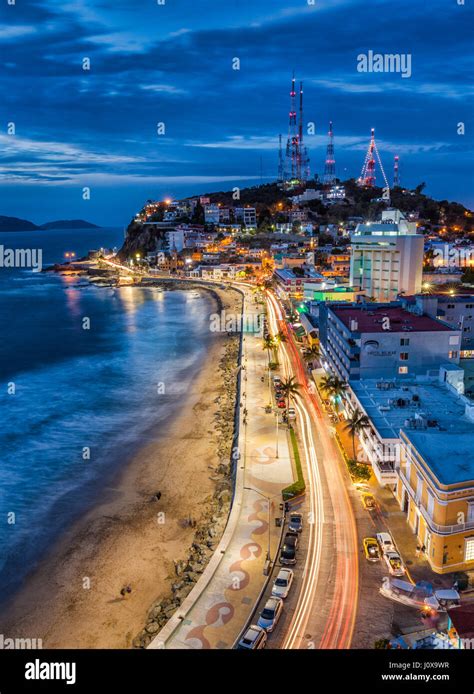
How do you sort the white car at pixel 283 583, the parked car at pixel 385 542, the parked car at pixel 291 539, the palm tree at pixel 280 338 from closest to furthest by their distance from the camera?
the white car at pixel 283 583 → the parked car at pixel 385 542 → the parked car at pixel 291 539 → the palm tree at pixel 280 338

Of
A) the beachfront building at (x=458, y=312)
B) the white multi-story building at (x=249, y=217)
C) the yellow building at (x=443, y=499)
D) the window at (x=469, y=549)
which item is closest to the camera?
the yellow building at (x=443, y=499)

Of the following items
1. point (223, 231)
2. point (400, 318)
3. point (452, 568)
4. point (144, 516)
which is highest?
point (223, 231)

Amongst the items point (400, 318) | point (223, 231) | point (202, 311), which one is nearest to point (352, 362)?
point (400, 318)

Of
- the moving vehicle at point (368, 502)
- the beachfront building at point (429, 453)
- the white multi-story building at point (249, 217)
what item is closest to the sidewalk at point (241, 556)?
the moving vehicle at point (368, 502)

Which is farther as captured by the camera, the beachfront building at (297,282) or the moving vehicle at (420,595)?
the beachfront building at (297,282)

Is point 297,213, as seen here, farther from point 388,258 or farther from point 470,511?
point 470,511

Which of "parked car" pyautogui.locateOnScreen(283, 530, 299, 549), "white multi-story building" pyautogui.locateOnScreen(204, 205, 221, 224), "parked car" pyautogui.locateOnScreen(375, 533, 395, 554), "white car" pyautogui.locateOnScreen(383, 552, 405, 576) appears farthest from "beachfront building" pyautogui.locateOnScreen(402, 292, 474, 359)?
"white multi-story building" pyautogui.locateOnScreen(204, 205, 221, 224)

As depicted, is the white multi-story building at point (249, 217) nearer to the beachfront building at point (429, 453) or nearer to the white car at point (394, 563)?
the beachfront building at point (429, 453)

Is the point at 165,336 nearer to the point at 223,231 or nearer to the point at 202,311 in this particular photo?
the point at 202,311
